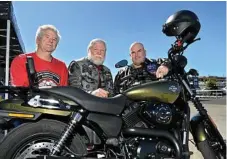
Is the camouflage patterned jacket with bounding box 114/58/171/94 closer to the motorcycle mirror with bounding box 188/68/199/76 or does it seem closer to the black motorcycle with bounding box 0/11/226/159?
the black motorcycle with bounding box 0/11/226/159

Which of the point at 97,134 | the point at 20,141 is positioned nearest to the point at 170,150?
the point at 97,134

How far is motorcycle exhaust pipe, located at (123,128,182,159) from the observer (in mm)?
2842

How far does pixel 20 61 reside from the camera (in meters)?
3.54

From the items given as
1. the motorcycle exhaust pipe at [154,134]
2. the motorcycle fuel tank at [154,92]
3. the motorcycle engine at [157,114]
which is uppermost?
the motorcycle fuel tank at [154,92]

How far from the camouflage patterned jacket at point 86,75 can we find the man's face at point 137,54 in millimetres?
769

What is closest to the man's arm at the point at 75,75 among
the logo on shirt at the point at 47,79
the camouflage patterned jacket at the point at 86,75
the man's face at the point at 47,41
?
the camouflage patterned jacket at the point at 86,75

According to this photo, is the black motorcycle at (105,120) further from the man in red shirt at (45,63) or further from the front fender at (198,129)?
the man in red shirt at (45,63)

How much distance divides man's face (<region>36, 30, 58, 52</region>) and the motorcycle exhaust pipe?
5.10ft

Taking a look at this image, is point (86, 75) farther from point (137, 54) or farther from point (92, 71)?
point (137, 54)

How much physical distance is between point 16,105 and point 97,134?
772mm

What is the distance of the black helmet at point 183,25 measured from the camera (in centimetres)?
309

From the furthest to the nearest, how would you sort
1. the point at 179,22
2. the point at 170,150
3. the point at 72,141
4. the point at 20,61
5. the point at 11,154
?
the point at 20,61, the point at 179,22, the point at 170,150, the point at 72,141, the point at 11,154

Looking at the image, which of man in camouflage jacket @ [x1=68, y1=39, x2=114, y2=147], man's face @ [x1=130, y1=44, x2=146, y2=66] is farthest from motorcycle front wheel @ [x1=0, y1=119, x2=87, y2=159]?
man's face @ [x1=130, y1=44, x2=146, y2=66]

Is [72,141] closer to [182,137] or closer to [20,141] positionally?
[20,141]
